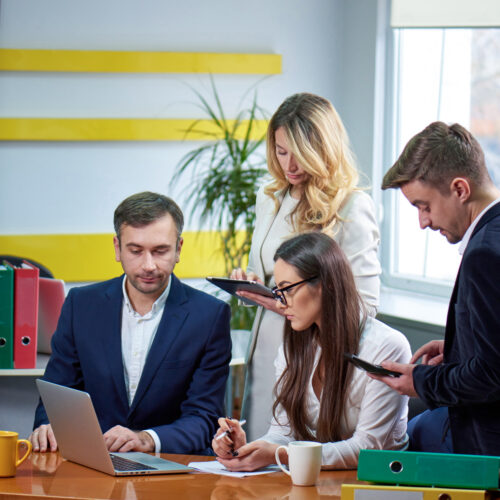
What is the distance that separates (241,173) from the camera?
4676mm

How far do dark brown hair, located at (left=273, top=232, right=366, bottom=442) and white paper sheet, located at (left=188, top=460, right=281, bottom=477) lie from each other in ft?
0.86

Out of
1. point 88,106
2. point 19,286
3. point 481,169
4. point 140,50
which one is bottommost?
point 19,286

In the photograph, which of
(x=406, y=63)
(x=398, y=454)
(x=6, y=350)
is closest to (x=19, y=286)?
(x=6, y=350)

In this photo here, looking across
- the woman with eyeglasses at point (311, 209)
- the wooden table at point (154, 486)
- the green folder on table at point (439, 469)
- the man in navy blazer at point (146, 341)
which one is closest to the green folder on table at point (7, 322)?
the man in navy blazer at point (146, 341)

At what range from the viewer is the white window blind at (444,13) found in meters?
4.11

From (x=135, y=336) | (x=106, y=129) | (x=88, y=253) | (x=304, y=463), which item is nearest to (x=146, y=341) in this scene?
(x=135, y=336)

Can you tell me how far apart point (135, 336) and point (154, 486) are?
81 cm

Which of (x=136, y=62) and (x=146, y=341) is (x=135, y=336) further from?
(x=136, y=62)

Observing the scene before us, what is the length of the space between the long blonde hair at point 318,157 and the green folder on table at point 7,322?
3.77ft

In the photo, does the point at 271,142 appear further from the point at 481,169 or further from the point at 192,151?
the point at 192,151

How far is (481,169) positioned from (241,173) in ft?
9.26

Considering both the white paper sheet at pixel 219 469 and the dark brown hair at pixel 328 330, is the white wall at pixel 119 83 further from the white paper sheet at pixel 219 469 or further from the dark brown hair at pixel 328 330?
the white paper sheet at pixel 219 469

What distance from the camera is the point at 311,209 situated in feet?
9.06

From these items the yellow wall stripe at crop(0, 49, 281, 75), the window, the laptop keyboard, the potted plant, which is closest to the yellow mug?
the laptop keyboard
